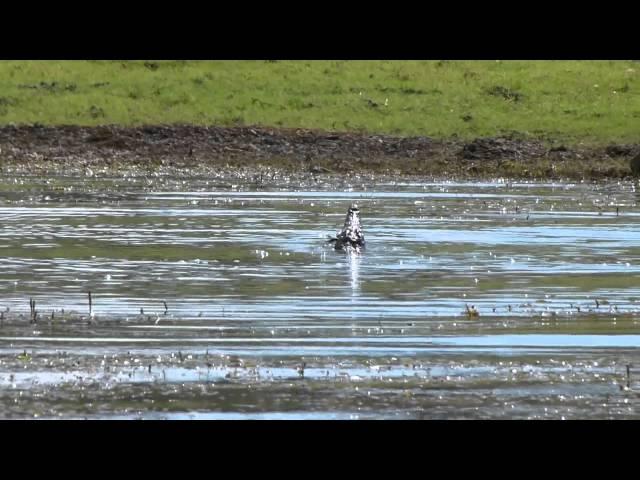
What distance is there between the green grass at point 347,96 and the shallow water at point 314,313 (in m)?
14.9

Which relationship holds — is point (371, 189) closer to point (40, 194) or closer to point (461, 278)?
point (40, 194)

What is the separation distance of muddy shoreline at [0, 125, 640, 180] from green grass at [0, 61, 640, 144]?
1170 millimetres

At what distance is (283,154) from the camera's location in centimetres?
4056

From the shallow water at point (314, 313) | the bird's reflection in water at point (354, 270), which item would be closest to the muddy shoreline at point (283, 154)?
the shallow water at point (314, 313)

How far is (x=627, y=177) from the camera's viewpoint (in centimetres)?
3791

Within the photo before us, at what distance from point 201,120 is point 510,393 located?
33.0 m

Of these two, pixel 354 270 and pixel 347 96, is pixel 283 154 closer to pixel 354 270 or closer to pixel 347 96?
pixel 347 96

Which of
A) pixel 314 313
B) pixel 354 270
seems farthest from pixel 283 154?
pixel 314 313

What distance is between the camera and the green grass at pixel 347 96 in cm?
4366

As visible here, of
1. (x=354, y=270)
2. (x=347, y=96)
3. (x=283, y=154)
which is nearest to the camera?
(x=354, y=270)

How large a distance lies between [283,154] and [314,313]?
1000 inches

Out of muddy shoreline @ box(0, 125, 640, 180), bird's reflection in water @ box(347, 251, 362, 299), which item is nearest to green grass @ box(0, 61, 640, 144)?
muddy shoreline @ box(0, 125, 640, 180)

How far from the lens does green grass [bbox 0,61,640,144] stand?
43.7 m
